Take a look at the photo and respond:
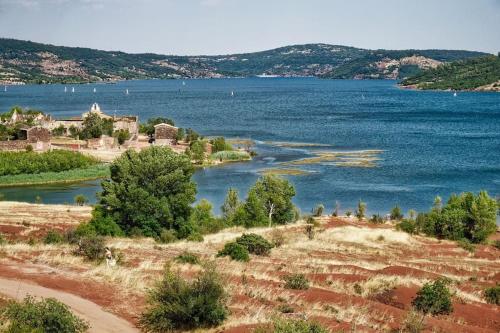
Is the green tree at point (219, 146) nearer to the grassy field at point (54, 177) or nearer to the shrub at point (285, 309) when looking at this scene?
the grassy field at point (54, 177)

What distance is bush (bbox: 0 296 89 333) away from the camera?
14.5 metres

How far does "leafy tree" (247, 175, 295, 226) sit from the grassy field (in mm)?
35591

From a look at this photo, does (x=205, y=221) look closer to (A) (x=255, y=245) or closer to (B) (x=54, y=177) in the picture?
(A) (x=255, y=245)

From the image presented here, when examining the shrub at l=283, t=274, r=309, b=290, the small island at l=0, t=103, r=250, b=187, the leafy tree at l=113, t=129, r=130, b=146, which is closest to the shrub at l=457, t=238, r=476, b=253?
the shrub at l=283, t=274, r=309, b=290

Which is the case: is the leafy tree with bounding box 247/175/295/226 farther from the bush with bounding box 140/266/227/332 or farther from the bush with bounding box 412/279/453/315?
the bush with bounding box 140/266/227/332

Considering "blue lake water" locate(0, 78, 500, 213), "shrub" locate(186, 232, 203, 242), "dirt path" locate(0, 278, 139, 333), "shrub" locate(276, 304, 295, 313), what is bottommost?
"blue lake water" locate(0, 78, 500, 213)

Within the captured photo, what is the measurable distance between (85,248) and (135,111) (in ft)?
552

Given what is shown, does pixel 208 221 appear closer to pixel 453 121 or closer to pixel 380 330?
pixel 380 330

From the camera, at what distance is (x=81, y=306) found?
17875 mm

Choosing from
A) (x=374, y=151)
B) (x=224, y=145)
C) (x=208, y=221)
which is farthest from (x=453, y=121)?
(x=208, y=221)

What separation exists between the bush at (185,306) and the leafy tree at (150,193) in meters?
24.2

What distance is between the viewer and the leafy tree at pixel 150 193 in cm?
4125

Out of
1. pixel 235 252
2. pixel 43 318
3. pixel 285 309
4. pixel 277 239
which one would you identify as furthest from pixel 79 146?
pixel 43 318

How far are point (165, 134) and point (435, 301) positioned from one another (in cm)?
9148
